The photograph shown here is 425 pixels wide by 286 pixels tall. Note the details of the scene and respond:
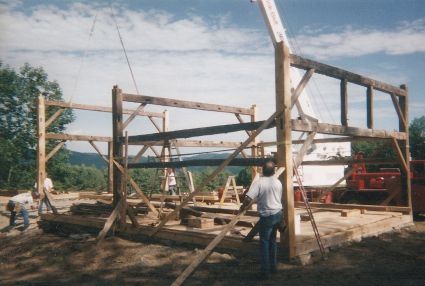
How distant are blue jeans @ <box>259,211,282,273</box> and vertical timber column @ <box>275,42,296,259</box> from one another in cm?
32

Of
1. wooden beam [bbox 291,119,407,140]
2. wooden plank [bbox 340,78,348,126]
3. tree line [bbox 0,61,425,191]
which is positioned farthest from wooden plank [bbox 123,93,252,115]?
tree line [bbox 0,61,425,191]

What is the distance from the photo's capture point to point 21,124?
34.6 metres

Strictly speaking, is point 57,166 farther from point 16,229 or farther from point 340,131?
point 340,131

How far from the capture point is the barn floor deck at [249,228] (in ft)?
23.1

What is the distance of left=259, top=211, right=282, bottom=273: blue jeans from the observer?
19.2ft

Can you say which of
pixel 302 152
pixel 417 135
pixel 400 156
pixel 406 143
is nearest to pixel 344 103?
pixel 302 152

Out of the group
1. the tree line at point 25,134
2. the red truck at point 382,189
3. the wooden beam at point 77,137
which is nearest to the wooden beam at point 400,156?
the red truck at point 382,189

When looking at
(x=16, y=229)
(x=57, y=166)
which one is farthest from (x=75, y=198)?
(x=57, y=166)

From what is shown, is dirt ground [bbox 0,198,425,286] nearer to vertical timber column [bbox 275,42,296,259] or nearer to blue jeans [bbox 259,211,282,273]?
blue jeans [bbox 259,211,282,273]

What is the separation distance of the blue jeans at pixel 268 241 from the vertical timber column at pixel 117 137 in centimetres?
452

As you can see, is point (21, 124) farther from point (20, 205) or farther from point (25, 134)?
point (20, 205)

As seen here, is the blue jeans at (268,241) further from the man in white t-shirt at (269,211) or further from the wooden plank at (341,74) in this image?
the wooden plank at (341,74)

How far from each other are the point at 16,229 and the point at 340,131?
997 cm

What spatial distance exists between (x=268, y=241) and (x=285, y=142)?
168cm
